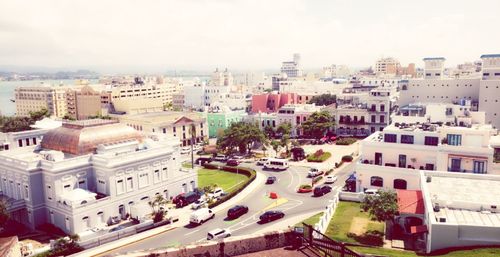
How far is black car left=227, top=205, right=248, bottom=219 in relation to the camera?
4656 cm

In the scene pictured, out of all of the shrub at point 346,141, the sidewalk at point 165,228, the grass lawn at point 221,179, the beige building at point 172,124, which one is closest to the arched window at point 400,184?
the sidewalk at point 165,228

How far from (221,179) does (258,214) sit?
726 inches

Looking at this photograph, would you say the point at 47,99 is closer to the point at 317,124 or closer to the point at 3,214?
the point at 317,124

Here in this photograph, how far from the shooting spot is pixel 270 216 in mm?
44406

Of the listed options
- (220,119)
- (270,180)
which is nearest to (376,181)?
(270,180)

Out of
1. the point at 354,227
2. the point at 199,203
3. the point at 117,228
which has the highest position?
the point at 354,227

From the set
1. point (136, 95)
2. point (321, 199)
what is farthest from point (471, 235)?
point (136, 95)

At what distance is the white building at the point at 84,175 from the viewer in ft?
152

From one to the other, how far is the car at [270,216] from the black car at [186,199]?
41.8 ft

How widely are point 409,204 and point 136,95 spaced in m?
143

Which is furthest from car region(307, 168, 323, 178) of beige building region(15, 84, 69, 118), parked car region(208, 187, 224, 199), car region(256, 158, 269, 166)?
beige building region(15, 84, 69, 118)

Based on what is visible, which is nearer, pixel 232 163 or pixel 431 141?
pixel 431 141

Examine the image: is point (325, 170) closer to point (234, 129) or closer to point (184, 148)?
point (234, 129)

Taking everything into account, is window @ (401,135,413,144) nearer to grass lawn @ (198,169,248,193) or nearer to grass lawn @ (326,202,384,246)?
grass lawn @ (326,202,384,246)
